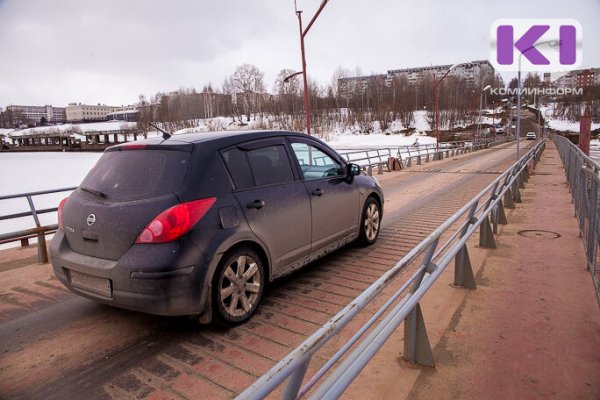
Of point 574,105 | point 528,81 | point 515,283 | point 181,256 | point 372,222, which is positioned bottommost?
point 515,283

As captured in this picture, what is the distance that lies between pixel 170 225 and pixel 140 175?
2.15 ft

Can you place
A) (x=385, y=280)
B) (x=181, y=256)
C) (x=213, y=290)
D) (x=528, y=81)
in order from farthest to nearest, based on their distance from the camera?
(x=528, y=81)
(x=213, y=290)
(x=181, y=256)
(x=385, y=280)

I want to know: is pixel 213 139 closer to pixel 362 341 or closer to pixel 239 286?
pixel 239 286

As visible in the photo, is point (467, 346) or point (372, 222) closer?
point (467, 346)

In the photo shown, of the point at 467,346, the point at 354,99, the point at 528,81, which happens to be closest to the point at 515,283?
the point at 467,346

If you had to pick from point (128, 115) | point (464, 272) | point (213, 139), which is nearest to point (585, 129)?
point (464, 272)

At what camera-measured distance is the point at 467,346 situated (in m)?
3.21

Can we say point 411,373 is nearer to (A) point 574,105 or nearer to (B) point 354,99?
(B) point 354,99

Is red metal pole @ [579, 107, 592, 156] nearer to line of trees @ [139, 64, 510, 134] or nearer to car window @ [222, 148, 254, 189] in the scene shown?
car window @ [222, 148, 254, 189]

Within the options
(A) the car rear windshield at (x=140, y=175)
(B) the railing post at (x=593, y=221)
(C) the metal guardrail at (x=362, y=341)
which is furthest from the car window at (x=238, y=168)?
(B) the railing post at (x=593, y=221)

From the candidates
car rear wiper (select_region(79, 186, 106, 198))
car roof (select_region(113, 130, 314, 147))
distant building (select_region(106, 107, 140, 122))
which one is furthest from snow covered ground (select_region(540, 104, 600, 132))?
distant building (select_region(106, 107, 140, 122))

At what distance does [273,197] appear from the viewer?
3.95 metres

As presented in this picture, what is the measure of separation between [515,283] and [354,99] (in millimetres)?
117853

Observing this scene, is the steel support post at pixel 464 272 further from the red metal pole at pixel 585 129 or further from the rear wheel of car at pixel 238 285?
the red metal pole at pixel 585 129
